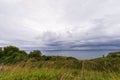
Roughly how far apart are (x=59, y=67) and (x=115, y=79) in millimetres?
2163

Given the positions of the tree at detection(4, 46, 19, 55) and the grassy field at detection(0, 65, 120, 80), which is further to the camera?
the tree at detection(4, 46, 19, 55)

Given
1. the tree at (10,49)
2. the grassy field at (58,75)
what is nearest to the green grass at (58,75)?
the grassy field at (58,75)

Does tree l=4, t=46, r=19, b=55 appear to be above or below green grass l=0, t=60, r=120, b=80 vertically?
above

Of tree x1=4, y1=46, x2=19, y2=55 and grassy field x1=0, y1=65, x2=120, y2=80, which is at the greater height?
tree x1=4, y1=46, x2=19, y2=55

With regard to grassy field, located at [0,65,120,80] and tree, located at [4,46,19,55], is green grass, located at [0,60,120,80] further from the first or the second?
tree, located at [4,46,19,55]

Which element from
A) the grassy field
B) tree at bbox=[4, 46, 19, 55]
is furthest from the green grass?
tree at bbox=[4, 46, 19, 55]

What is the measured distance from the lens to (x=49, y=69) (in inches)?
265

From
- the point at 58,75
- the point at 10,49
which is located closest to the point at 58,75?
the point at 58,75

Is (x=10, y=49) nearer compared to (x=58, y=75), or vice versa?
(x=58, y=75)

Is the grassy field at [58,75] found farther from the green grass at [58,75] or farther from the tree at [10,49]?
the tree at [10,49]

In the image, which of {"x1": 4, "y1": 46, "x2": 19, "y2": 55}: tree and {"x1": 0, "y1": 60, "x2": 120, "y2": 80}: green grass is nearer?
{"x1": 0, "y1": 60, "x2": 120, "y2": 80}: green grass

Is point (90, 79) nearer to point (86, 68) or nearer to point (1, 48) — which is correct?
point (86, 68)

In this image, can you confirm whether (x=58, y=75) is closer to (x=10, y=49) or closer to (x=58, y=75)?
(x=58, y=75)

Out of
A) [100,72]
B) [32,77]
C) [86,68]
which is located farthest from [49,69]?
[100,72]
